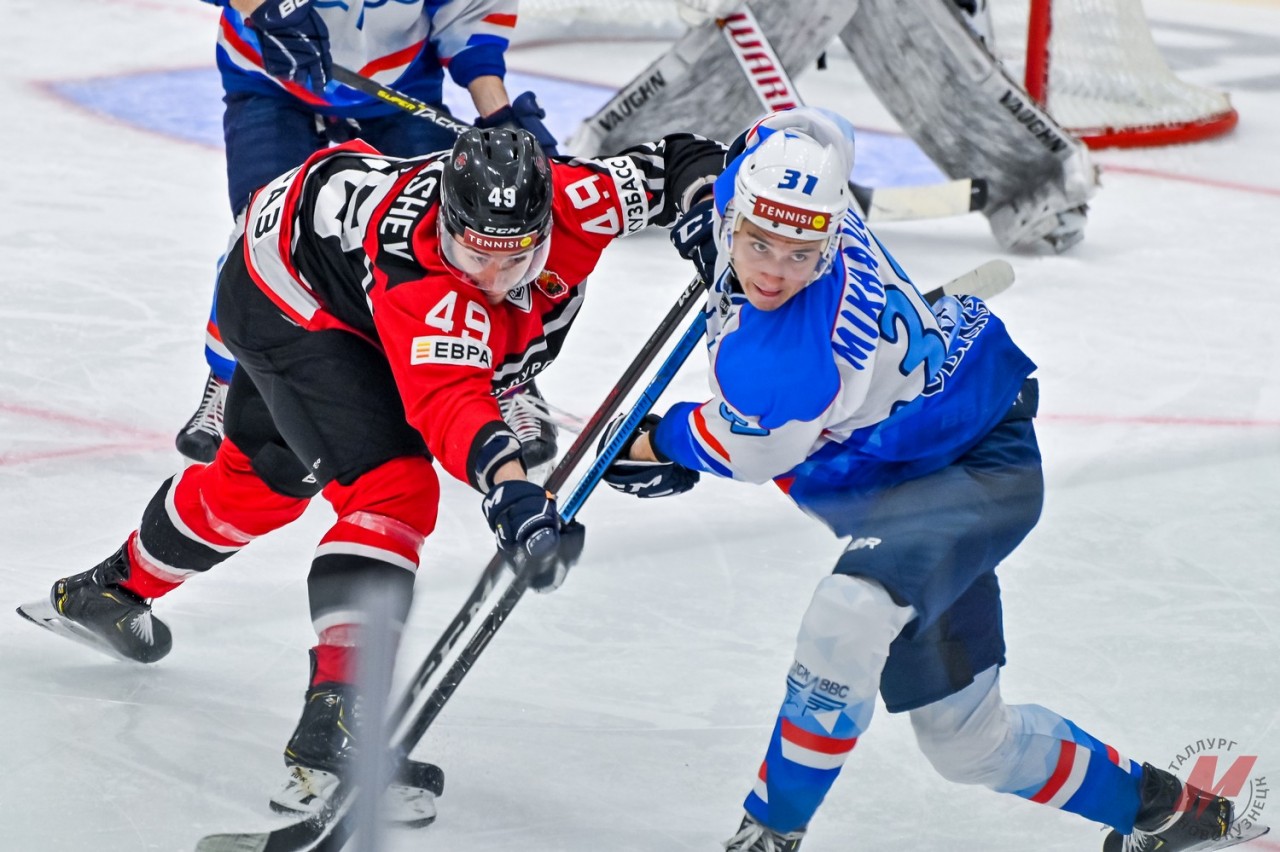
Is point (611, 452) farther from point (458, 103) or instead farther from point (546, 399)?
point (458, 103)

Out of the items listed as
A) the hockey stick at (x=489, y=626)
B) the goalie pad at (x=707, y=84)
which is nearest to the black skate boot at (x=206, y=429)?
the hockey stick at (x=489, y=626)

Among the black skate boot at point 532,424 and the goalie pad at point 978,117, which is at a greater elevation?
the black skate boot at point 532,424

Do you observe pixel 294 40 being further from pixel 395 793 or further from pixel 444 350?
pixel 395 793

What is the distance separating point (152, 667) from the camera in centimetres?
251

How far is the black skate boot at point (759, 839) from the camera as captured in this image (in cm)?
196

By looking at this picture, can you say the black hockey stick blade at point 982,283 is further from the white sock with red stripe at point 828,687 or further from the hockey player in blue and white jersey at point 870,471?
the white sock with red stripe at point 828,687

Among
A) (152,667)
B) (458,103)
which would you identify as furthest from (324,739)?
(458,103)

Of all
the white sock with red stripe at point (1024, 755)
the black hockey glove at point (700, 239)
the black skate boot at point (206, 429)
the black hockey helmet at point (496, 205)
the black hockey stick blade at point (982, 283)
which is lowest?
the black skate boot at point (206, 429)

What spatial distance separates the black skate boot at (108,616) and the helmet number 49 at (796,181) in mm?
1286

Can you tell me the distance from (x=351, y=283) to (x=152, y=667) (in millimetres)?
783

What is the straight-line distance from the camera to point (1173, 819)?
203 cm

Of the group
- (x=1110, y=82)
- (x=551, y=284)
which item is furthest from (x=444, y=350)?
(x=1110, y=82)

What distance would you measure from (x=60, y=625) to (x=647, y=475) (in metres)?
1.07

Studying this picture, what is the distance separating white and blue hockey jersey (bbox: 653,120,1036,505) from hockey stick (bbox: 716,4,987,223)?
258 centimetres
